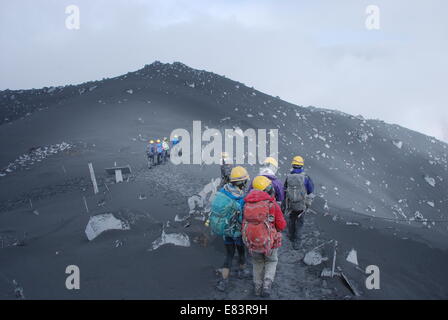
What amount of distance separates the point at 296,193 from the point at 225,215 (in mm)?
2342

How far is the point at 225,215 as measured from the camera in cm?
549

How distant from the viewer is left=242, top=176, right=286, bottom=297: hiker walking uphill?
502 centimetres

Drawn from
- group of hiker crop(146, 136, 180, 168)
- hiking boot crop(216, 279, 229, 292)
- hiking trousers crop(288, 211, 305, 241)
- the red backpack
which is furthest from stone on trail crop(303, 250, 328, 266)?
group of hiker crop(146, 136, 180, 168)

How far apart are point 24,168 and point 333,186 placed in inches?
811

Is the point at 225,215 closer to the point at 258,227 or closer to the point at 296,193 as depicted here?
the point at 258,227

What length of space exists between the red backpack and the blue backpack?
430mm

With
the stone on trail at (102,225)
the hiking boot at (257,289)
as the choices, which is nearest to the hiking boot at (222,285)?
the hiking boot at (257,289)

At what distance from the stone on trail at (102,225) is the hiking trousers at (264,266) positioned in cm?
413

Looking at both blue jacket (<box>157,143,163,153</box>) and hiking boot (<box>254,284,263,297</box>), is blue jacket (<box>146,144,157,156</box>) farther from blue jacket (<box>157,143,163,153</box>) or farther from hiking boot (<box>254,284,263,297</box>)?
hiking boot (<box>254,284,263,297</box>)

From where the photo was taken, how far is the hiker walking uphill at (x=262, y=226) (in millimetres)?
5016

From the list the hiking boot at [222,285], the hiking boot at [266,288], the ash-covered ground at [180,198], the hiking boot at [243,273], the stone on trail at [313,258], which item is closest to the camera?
the hiking boot at [266,288]

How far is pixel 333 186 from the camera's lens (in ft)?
78.6

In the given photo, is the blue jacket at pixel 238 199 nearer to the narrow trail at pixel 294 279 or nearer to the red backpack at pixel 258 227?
the red backpack at pixel 258 227
